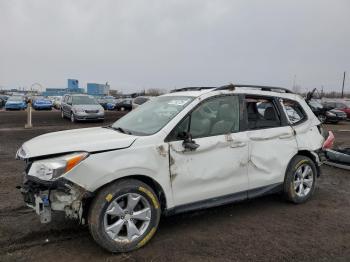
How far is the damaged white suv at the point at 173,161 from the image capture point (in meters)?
3.47

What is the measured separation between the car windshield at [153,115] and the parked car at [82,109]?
14842 mm

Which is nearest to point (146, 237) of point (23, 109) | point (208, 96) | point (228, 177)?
point (228, 177)

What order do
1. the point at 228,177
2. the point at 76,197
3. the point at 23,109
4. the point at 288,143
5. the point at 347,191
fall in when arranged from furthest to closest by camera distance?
1. the point at 23,109
2. the point at 347,191
3. the point at 288,143
4. the point at 228,177
5. the point at 76,197

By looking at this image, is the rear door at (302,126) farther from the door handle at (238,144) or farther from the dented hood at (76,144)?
the dented hood at (76,144)

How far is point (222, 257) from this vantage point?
357 centimetres

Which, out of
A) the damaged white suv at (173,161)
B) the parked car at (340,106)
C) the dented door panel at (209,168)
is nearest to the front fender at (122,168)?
the damaged white suv at (173,161)

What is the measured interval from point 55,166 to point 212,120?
2.06 m

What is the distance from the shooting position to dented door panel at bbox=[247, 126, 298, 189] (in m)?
4.63

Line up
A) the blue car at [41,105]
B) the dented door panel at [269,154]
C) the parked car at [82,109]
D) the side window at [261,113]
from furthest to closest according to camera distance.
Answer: the blue car at [41,105], the parked car at [82,109], the side window at [261,113], the dented door panel at [269,154]

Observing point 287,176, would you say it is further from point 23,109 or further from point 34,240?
point 23,109

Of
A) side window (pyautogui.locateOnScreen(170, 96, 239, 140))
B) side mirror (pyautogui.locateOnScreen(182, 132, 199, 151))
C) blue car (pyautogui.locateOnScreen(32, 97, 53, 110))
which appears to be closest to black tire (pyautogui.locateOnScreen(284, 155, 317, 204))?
side window (pyautogui.locateOnScreen(170, 96, 239, 140))

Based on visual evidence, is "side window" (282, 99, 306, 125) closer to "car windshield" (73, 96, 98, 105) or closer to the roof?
the roof

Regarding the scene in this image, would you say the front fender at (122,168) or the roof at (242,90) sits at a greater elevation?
the roof at (242,90)

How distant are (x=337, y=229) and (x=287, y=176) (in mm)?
1012
